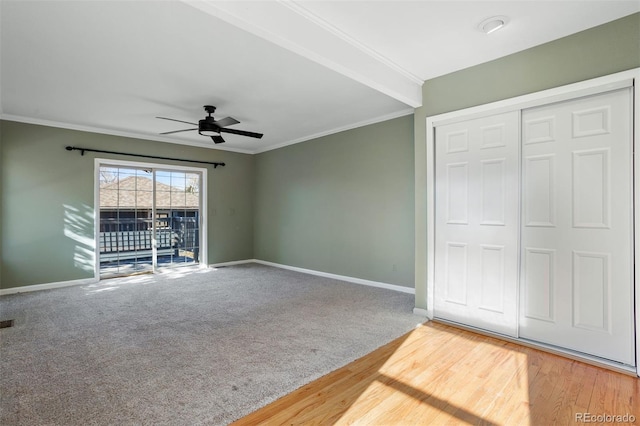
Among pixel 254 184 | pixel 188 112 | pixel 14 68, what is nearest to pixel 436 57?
pixel 188 112

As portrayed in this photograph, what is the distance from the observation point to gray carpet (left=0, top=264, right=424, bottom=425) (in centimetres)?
203

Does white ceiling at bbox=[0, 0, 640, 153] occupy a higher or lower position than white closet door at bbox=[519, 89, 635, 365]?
higher

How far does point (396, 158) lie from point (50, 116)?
5.37 m

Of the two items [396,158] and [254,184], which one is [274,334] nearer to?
[396,158]

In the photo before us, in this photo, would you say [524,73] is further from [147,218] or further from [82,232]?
[82,232]

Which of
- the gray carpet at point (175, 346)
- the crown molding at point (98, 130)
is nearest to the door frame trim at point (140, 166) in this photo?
the crown molding at point (98, 130)

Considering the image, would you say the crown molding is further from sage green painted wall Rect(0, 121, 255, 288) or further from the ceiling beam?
the ceiling beam

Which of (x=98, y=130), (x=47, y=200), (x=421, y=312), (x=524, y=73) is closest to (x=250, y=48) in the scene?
(x=524, y=73)

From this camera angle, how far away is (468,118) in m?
3.27

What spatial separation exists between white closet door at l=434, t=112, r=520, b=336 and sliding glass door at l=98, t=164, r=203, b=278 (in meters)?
5.31

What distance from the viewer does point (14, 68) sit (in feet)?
10.5

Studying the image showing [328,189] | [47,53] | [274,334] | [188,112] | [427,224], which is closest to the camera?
[47,53]

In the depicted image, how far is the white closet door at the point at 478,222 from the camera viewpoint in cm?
299

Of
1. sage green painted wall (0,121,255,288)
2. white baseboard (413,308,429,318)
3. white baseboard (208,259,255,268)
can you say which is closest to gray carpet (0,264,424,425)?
white baseboard (413,308,429,318)
